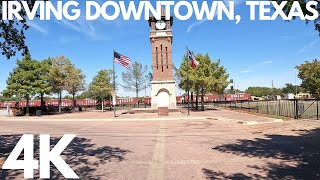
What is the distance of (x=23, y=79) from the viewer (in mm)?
48250

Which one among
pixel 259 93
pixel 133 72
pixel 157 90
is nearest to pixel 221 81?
pixel 157 90

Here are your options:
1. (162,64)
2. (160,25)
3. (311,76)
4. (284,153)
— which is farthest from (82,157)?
(311,76)

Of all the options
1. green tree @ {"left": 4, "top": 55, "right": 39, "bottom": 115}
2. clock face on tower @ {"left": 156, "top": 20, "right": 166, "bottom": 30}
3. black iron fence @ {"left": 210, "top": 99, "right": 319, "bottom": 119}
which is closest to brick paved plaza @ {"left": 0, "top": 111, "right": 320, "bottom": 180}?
black iron fence @ {"left": 210, "top": 99, "right": 319, "bottom": 119}

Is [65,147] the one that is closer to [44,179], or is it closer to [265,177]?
[44,179]

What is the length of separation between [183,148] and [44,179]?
275 inches

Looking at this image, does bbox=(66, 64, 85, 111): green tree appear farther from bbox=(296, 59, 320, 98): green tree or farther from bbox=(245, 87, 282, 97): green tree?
bbox=(245, 87, 282, 97): green tree

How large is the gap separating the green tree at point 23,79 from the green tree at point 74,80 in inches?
291

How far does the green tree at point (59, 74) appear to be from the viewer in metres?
53.9

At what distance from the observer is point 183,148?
1494 cm

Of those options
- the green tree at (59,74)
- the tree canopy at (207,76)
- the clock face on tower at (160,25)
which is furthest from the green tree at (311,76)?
the green tree at (59,74)

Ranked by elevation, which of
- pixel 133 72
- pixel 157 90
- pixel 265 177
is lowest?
pixel 265 177

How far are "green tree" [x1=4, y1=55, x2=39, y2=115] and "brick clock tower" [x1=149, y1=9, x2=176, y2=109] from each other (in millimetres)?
17615

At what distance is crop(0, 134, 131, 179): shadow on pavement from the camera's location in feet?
32.6

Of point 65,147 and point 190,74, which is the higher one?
point 190,74
